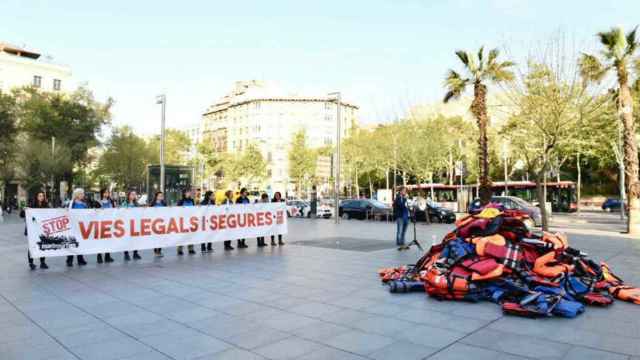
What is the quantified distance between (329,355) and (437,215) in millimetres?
23028

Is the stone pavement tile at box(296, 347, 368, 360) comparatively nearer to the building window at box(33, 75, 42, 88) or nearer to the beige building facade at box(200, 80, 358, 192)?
the building window at box(33, 75, 42, 88)

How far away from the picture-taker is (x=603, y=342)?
4871mm

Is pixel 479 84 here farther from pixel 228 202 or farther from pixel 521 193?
pixel 521 193

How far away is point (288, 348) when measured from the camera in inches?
187

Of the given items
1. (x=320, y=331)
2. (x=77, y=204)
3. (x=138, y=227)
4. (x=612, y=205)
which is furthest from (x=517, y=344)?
(x=612, y=205)

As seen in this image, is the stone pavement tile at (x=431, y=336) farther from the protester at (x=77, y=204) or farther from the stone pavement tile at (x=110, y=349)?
the protester at (x=77, y=204)

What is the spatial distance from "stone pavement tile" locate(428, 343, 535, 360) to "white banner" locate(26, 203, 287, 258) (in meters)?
8.59

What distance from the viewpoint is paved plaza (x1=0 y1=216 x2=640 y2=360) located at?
15.3 ft

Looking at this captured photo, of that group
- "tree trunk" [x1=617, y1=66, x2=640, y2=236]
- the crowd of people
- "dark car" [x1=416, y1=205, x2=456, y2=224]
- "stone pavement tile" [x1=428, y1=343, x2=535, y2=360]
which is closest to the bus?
"dark car" [x1=416, y1=205, x2=456, y2=224]

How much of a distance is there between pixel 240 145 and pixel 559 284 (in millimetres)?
110152

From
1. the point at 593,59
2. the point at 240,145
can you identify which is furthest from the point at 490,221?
the point at 240,145

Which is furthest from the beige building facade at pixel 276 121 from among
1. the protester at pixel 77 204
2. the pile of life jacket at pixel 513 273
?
the pile of life jacket at pixel 513 273

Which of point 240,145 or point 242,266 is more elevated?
point 240,145

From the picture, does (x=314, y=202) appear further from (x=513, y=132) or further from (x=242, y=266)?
(x=242, y=266)
